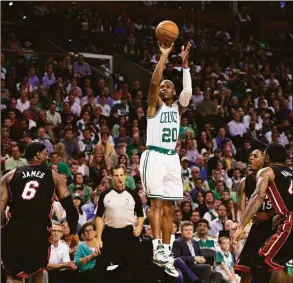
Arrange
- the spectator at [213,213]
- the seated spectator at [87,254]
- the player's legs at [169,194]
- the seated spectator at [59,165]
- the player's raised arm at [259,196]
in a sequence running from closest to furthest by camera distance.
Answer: the player's raised arm at [259,196]
the player's legs at [169,194]
the seated spectator at [87,254]
the seated spectator at [59,165]
the spectator at [213,213]

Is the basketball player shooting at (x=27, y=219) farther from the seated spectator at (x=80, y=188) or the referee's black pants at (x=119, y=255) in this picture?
the seated spectator at (x=80, y=188)

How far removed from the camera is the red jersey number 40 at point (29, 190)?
9.16m

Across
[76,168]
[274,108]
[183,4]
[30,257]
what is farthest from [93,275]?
[183,4]

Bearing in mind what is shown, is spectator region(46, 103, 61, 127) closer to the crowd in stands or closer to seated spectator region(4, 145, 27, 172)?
the crowd in stands

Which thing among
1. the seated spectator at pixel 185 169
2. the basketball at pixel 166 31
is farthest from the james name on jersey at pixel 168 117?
the seated spectator at pixel 185 169

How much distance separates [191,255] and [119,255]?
1.43 m

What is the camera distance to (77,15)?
24109mm

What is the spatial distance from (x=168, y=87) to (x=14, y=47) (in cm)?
1190

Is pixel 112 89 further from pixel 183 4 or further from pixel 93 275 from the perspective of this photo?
pixel 93 275

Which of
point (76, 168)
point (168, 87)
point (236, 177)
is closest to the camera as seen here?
point (168, 87)

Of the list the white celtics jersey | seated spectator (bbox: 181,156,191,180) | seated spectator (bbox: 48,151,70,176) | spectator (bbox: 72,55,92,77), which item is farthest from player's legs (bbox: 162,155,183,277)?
spectator (bbox: 72,55,92,77)

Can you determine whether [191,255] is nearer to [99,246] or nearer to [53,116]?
[99,246]

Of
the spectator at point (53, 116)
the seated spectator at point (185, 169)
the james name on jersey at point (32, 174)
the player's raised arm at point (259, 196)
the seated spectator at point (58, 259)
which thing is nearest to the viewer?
the player's raised arm at point (259, 196)

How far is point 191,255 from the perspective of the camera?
13.0 m
